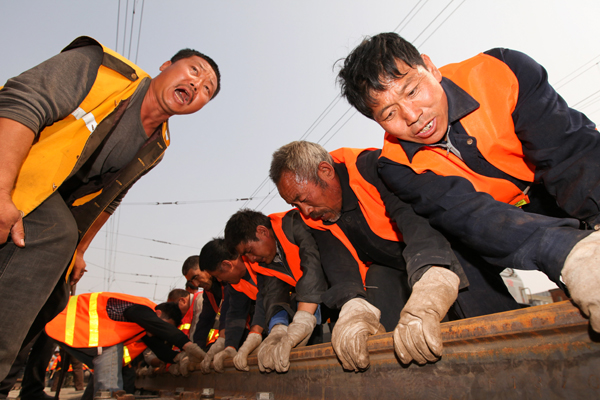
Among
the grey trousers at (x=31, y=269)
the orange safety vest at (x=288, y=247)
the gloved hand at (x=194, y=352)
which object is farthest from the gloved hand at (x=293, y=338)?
the gloved hand at (x=194, y=352)

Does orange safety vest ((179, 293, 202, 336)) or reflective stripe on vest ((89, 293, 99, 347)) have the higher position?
reflective stripe on vest ((89, 293, 99, 347))

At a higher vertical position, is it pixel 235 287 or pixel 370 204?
pixel 370 204

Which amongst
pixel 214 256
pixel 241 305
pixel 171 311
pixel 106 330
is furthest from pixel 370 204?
pixel 171 311

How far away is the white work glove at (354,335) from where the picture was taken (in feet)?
5.07

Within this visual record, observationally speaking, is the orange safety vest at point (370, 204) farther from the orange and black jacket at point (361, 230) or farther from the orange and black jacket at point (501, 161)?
the orange and black jacket at point (501, 161)

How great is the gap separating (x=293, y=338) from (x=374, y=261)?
0.86 m

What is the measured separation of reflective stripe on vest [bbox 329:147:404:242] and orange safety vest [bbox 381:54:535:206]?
0.58m

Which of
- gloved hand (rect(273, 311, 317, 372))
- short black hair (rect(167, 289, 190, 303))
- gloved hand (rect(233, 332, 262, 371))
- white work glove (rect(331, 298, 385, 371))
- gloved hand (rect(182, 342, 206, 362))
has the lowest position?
gloved hand (rect(182, 342, 206, 362))

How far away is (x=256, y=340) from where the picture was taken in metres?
3.73

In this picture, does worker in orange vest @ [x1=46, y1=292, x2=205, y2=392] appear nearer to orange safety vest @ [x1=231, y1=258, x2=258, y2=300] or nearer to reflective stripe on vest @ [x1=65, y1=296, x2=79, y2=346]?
reflective stripe on vest @ [x1=65, y1=296, x2=79, y2=346]

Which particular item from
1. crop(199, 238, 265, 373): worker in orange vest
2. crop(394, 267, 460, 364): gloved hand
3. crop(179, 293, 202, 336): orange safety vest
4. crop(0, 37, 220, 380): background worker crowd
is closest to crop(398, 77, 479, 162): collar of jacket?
crop(394, 267, 460, 364): gloved hand

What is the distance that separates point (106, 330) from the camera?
13.8ft

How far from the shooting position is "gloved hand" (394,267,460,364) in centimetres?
120

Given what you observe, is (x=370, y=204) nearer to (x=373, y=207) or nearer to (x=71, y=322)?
(x=373, y=207)
